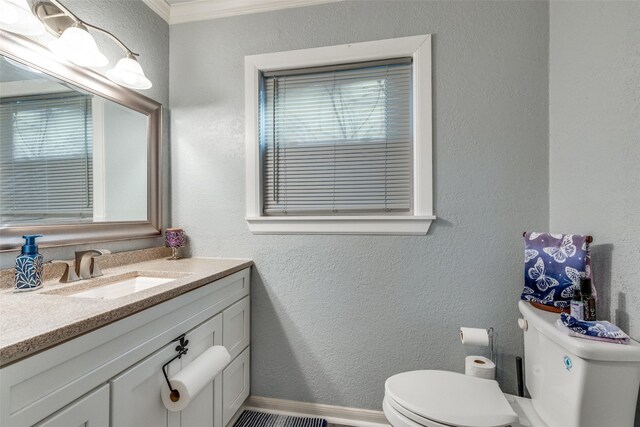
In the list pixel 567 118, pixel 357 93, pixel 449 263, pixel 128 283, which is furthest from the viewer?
pixel 357 93

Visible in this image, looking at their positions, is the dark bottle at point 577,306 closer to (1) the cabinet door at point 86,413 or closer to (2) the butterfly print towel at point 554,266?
(2) the butterfly print towel at point 554,266

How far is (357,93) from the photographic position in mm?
1724

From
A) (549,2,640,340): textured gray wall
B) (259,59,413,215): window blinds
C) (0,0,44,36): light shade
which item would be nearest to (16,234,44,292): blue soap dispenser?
(0,0,44,36): light shade

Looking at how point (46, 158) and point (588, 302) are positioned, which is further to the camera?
point (46, 158)

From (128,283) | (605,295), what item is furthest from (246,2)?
(605,295)

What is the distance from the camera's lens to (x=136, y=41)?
67.1 inches

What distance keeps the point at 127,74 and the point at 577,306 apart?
2083 millimetres

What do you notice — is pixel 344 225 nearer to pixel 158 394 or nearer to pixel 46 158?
pixel 158 394

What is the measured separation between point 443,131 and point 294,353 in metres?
1.45

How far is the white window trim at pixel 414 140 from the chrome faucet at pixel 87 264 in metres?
0.74

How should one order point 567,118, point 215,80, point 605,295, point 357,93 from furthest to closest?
point 215,80 < point 357,93 < point 567,118 < point 605,295

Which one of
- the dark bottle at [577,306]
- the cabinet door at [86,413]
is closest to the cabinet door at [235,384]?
the cabinet door at [86,413]

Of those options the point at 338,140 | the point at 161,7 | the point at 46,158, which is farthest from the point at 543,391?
the point at 161,7

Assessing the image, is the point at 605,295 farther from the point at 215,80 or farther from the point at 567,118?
the point at 215,80
